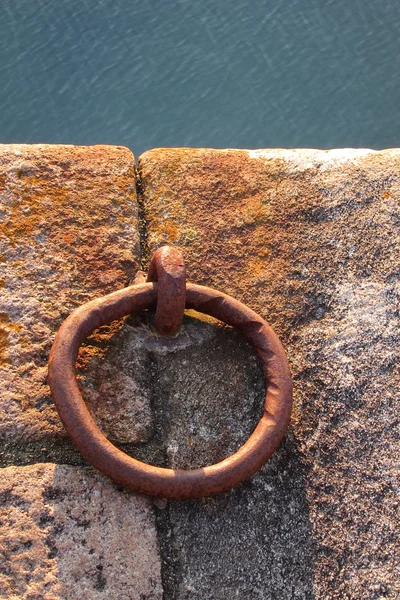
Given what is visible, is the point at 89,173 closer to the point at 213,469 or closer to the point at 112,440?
the point at 112,440

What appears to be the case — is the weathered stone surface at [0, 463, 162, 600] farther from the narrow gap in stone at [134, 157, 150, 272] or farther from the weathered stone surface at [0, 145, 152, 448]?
the narrow gap in stone at [134, 157, 150, 272]

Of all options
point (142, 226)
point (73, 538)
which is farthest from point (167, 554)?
point (142, 226)

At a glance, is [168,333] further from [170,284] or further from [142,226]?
[142,226]

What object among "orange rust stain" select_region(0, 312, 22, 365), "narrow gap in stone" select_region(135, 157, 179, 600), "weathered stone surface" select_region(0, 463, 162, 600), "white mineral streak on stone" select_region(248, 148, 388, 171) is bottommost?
"narrow gap in stone" select_region(135, 157, 179, 600)

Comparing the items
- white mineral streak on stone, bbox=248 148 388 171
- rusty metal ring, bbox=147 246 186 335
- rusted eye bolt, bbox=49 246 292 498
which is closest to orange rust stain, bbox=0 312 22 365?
rusted eye bolt, bbox=49 246 292 498

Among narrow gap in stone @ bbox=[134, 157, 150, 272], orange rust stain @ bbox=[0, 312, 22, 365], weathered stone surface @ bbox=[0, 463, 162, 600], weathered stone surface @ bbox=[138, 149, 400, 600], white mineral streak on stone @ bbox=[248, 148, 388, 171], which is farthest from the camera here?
white mineral streak on stone @ bbox=[248, 148, 388, 171]
